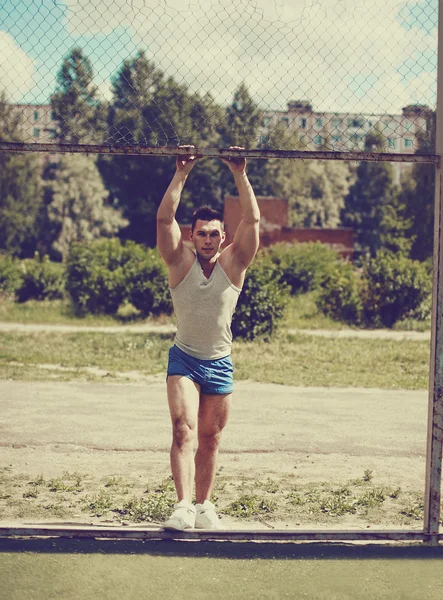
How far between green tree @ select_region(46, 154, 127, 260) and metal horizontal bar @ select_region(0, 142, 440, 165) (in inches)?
1875

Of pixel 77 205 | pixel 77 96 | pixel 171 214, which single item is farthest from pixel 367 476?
pixel 77 205

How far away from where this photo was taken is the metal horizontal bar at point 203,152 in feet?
13.4

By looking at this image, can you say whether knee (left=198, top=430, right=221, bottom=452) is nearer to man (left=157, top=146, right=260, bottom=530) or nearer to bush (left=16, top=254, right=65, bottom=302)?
man (left=157, top=146, right=260, bottom=530)

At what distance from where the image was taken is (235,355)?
44.4 feet

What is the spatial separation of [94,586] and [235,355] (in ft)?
32.7

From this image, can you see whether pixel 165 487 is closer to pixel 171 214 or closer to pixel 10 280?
pixel 171 214

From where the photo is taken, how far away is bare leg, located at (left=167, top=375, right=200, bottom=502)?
13.7ft

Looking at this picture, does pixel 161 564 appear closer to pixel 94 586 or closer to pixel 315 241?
pixel 94 586

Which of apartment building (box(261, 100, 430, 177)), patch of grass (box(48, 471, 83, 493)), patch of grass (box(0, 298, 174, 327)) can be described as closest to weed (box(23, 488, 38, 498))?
patch of grass (box(48, 471, 83, 493))

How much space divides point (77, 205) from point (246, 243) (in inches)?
1938

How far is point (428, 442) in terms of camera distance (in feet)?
13.9

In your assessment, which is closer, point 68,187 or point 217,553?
point 217,553

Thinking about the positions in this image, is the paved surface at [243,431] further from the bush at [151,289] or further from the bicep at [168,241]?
the bush at [151,289]

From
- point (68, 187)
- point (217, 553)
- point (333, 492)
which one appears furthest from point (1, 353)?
point (68, 187)
